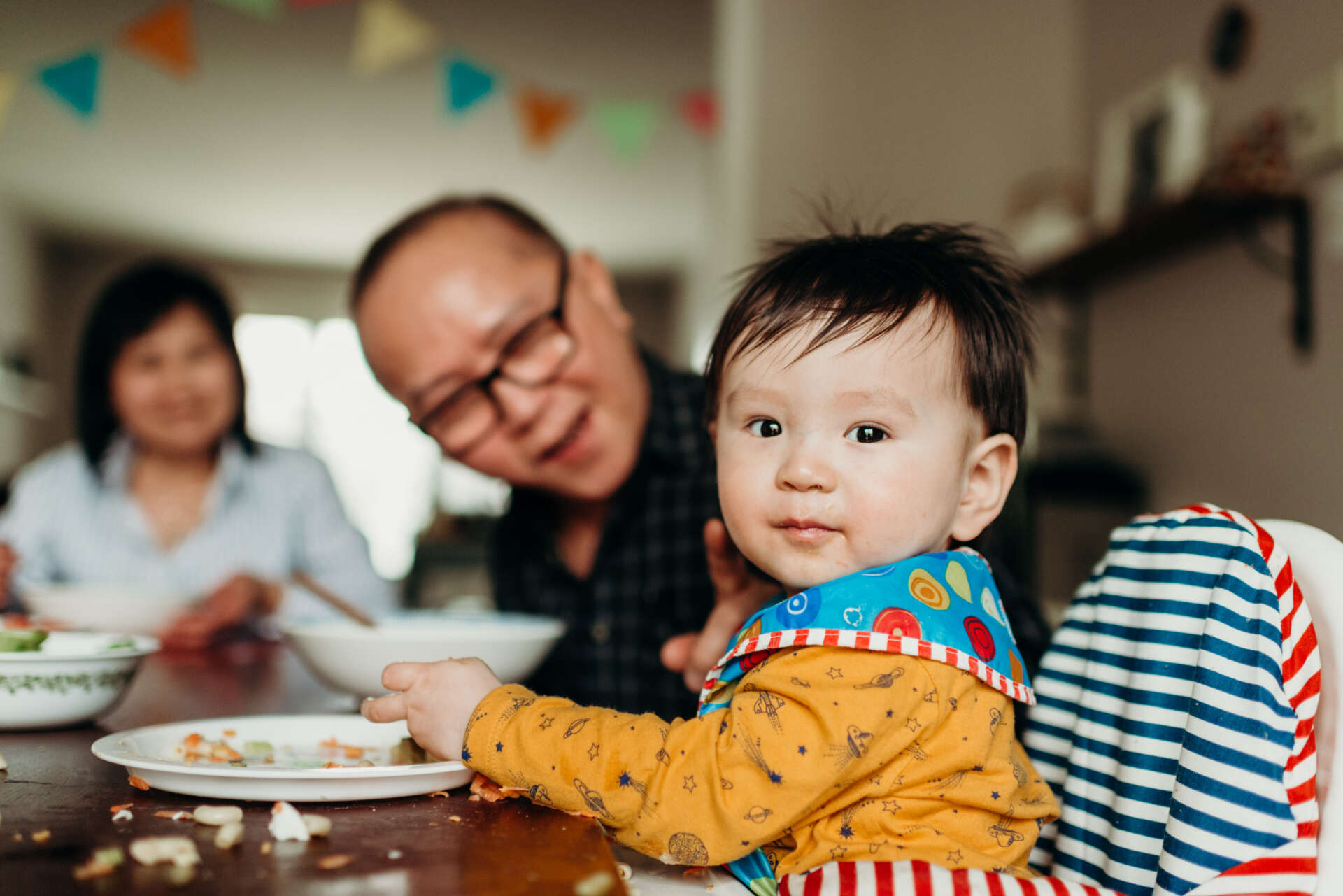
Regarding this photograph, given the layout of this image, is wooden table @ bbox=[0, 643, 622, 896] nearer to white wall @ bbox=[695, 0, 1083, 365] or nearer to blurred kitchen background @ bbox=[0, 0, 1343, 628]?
blurred kitchen background @ bbox=[0, 0, 1343, 628]

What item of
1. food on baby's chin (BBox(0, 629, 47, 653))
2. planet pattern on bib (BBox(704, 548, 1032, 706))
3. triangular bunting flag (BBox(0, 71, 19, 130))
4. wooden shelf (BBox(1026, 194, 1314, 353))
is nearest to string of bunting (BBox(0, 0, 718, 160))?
triangular bunting flag (BBox(0, 71, 19, 130))

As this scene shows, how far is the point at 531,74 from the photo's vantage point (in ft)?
16.4

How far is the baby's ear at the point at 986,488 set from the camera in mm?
852

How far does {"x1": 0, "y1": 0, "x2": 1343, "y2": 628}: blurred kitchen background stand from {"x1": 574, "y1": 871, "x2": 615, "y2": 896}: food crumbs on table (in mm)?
778

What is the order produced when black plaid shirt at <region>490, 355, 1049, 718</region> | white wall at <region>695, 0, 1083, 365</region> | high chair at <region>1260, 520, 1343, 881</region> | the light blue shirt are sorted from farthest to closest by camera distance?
white wall at <region>695, 0, 1083, 365</region> < the light blue shirt < black plaid shirt at <region>490, 355, 1049, 718</region> < high chair at <region>1260, 520, 1343, 881</region>

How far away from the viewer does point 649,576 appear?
1.55 m

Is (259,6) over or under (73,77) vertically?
over

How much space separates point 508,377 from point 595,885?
3.19 feet

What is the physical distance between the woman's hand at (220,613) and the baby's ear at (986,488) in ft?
4.50

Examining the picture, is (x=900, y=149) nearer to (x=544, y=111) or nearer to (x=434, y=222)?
(x=544, y=111)

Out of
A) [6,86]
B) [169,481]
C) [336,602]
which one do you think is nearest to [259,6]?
[6,86]

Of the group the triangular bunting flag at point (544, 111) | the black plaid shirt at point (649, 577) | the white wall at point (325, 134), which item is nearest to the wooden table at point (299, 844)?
the black plaid shirt at point (649, 577)

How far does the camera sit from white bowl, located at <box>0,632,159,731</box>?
0.87 meters

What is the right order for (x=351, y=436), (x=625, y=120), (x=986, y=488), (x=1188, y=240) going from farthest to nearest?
(x=351, y=436) → (x=625, y=120) → (x=1188, y=240) → (x=986, y=488)
